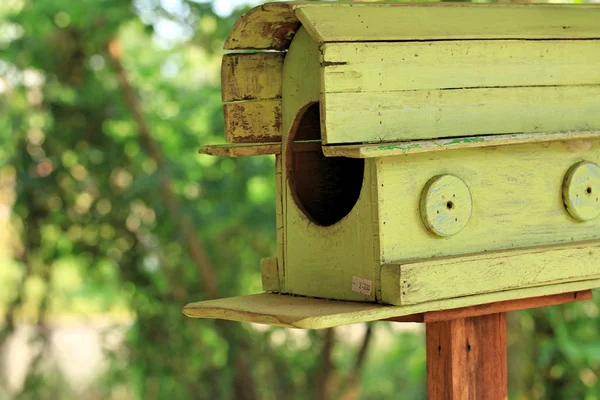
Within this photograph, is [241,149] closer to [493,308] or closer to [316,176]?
[316,176]

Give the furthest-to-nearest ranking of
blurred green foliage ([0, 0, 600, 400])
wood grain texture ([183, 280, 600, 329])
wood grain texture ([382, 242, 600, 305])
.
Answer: blurred green foliage ([0, 0, 600, 400]) < wood grain texture ([382, 242, 600, 305]) < wood grain texture ([183, 280, 600, 329])

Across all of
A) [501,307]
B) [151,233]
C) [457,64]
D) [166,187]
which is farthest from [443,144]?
[151,233]

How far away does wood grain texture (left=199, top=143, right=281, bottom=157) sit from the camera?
226cm

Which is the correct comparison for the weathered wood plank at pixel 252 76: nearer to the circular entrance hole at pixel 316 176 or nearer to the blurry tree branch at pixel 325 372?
the circular entrance hole at pixel 316 176

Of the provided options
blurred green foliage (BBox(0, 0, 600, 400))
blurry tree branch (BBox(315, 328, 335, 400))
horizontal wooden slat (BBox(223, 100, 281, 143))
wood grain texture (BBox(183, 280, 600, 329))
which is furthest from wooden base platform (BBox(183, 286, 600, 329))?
blurry tree branch (BBox(315, 328, 335, 400))

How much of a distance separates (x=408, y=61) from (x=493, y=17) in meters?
0.26

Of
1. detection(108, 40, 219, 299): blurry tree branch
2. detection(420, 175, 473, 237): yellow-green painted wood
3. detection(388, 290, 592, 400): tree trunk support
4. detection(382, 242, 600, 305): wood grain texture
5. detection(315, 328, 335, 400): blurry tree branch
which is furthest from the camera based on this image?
detection(315, 328, 335, 400): blurry tree branch

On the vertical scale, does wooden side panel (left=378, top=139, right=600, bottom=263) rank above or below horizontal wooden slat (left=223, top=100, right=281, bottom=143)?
below

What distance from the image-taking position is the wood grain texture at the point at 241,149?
2262mm

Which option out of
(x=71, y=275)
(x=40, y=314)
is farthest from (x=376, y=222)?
(x=71, y=275)

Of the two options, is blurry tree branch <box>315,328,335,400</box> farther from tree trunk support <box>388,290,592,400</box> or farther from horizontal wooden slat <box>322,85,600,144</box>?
horizontal wooden slat <box>322,85,600,144</box>

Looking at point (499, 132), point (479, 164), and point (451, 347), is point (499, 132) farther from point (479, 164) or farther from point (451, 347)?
point (451, 347)

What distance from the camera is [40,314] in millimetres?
5508

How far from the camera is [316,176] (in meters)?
2.39
